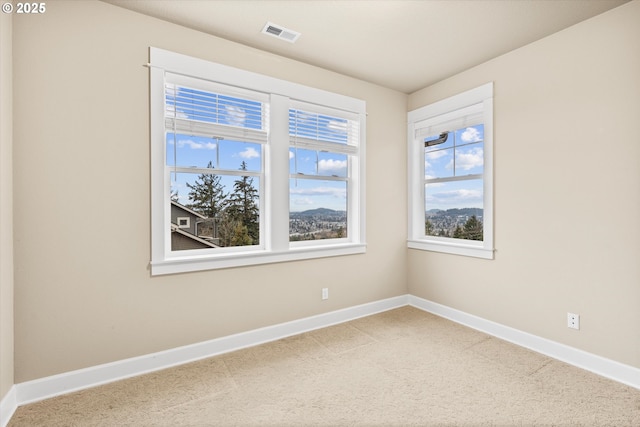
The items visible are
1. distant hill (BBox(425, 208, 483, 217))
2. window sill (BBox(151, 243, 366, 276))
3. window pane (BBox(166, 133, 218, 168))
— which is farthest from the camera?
distant hill (BBox(425, 208, 483, 217))

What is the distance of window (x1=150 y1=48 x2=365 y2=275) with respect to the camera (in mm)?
2455

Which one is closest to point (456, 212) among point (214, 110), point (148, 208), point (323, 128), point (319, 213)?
point (319, 213)

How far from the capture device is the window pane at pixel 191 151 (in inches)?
98.8

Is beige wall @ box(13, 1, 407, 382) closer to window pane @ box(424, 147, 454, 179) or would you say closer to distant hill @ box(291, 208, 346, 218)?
distant hill @ box(291, 208, 346, 218)

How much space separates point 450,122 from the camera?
11.2 feet

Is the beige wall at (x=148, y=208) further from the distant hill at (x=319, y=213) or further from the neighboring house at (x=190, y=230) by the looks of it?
the distant hill at (x=319, y=213)

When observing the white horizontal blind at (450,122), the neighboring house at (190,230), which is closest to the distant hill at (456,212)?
the white horizontal blind at (450,122)

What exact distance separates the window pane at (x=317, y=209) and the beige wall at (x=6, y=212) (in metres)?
2.04

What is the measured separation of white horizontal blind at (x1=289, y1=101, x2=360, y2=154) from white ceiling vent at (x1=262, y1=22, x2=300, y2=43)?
59 centimetres

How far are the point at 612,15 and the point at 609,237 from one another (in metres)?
1.64

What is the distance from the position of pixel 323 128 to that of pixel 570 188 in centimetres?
229

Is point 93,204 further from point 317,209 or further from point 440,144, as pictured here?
point 440,144

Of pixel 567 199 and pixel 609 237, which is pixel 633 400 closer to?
pixel 609 237

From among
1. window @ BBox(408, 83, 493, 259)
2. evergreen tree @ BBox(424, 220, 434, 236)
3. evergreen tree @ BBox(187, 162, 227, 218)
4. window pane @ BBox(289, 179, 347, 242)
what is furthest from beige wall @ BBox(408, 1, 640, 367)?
evergreen tree @ BBox(187, 162, 227, 218)
